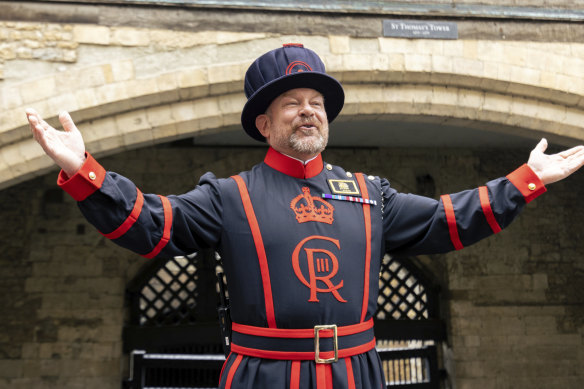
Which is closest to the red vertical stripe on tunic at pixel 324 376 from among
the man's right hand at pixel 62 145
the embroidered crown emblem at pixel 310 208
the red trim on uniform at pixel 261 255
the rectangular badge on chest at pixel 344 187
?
the red trim on uniform at pixel 261 255

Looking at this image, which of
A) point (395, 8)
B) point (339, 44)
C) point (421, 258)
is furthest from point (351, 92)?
point (421, 258)

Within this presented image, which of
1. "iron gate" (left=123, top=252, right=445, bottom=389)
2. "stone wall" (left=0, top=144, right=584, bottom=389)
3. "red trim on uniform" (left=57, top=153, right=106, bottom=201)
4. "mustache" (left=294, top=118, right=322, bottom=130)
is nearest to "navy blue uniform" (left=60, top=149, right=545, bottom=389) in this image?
"red trim on uniform" (left=57, top=153, right=106, bottom=201)

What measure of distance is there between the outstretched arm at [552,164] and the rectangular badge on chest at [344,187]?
1.69 ft

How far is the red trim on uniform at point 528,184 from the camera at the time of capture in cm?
176

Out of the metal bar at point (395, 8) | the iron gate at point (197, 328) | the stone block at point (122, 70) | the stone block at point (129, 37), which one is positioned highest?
the metal bar at point (395, 8)

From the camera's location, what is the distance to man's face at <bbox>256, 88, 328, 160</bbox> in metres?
1.78

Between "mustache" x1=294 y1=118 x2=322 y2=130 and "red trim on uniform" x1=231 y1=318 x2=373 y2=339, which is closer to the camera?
"red trim on uniform" x1=231 y1=318 x2=373 y2=339

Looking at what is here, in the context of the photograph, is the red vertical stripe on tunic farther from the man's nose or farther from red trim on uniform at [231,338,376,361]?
the man's nose

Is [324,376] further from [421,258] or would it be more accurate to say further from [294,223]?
[421,258]

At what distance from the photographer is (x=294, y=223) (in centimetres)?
171

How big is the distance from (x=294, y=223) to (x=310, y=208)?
2.9 inches

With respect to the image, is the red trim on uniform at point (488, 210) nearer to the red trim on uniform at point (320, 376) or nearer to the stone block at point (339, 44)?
the red trim on uniform at point (320, 376)

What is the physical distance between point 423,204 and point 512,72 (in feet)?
9.93

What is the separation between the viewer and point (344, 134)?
6273 mm
